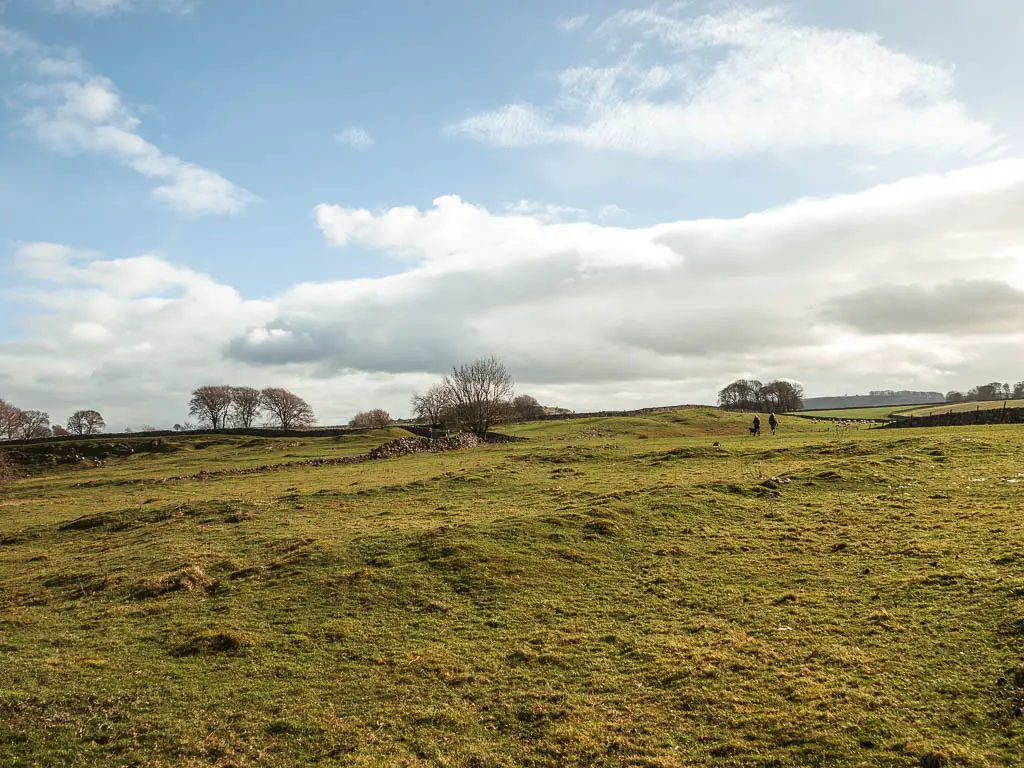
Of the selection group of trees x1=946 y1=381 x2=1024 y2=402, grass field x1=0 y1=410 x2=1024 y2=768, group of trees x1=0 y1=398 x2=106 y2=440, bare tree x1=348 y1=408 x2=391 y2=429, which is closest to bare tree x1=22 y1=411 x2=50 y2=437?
group of trees x1=0 y1=398 x2=106 y2=440

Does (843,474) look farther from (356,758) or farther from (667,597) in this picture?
(356,758)

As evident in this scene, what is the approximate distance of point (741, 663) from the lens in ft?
34.5

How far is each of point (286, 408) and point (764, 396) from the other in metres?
124

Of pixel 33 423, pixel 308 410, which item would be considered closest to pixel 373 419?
pixel 308 410

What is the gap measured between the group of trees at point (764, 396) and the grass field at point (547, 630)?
136 m

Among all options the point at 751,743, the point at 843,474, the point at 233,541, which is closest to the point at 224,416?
the point at 233,541

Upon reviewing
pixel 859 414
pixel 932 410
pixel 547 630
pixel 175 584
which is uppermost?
pixel 932 410

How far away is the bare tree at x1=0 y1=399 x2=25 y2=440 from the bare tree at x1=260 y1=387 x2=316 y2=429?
2218 inches

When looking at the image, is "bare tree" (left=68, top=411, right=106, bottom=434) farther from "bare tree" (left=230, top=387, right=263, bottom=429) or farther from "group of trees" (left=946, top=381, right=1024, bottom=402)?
"group of trees" (left=946, top=381, right=1024, bottom=402)

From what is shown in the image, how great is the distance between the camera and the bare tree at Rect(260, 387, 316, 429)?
138 m

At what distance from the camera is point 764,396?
521 feet

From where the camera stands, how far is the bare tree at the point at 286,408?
137700 millimetres

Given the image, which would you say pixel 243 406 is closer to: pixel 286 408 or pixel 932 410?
pixel 286 408

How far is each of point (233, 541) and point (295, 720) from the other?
1323 cm
